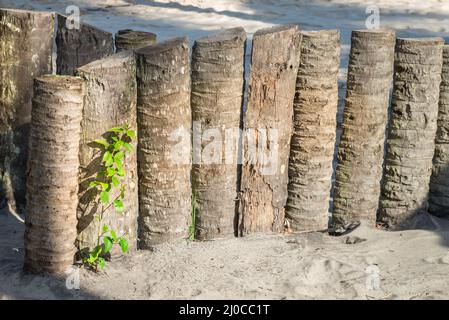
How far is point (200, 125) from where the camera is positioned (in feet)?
18.2

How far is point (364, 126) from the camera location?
6.00 meters

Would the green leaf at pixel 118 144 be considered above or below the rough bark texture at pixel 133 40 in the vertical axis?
below

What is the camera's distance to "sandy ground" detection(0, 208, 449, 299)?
507 cm

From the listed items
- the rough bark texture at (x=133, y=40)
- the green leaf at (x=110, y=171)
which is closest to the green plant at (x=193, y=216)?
the green leaf at (x=110, y=171)

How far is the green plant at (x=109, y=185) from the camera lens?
5.18 meters

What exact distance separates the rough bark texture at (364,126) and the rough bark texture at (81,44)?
1.77 m

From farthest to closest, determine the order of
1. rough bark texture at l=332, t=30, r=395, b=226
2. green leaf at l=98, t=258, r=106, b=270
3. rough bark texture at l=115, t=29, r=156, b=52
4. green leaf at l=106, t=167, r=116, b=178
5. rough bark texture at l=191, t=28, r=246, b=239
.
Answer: rough bark texture at l=115, t=29, r=156, b=52 → rough bark texture at l=332, t=30, r=395, b=226 → rough bark texture at l=191, t=28, r=246, b=239 → green leaf at l=98, t=258, r=106, b=270 → green leaf at l=106, t=167, r=116, b=178

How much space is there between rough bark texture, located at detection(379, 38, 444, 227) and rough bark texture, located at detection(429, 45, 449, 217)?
0.52 feet

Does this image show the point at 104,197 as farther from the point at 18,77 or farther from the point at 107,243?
the point at 18,77

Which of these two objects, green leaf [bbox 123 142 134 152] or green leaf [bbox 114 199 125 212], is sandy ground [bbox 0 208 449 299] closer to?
green leaf [bbox 114 199 125 212]

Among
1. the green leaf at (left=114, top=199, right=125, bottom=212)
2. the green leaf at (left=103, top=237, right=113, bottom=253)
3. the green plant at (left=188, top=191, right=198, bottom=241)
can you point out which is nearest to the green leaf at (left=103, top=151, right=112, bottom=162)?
the green leaf at (left=114, top=199, right=125, bottom=212)

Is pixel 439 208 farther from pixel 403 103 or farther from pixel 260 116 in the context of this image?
pixel 260 116

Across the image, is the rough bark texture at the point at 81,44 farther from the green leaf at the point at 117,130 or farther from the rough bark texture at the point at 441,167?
the rough bark texture at the point at 441,167

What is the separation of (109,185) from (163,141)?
445 mm
